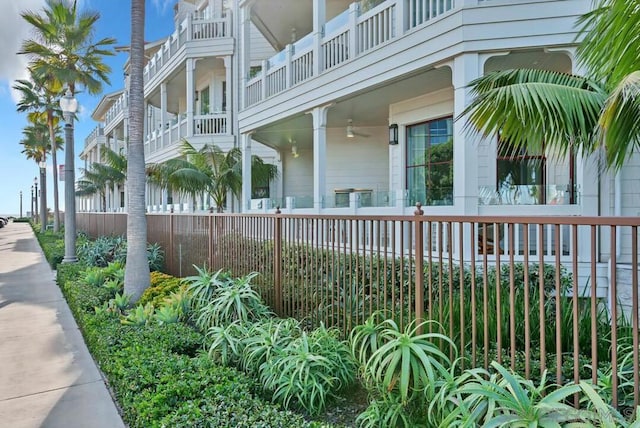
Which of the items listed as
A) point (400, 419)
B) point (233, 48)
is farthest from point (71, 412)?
point (233, 48)

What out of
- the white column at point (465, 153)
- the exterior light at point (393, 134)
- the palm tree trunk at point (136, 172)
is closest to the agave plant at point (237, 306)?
the palm tree trunk at point (136, 172)

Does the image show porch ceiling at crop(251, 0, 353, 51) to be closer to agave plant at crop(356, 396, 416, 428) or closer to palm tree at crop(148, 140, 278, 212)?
palm tree at crop(148, 140, 278, 212)

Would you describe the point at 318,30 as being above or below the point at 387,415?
above

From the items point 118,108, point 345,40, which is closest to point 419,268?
point 345,40

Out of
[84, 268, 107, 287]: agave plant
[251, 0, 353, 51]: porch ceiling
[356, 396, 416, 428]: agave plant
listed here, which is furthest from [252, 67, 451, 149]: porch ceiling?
[356, 396, 416, 428]: agave plant

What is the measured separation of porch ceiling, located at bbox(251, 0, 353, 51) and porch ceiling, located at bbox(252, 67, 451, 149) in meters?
3.28

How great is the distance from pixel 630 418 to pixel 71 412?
4.43m

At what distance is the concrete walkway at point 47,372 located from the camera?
12.5 ft

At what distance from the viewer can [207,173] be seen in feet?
42.9

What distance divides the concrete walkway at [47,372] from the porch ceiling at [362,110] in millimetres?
6649

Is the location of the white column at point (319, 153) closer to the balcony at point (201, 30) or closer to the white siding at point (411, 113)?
the white siding at point (411, 113)

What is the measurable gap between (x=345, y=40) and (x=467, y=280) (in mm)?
5747

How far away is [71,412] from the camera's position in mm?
3906

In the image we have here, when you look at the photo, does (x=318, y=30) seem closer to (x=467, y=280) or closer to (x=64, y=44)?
(x=467, y=280)
